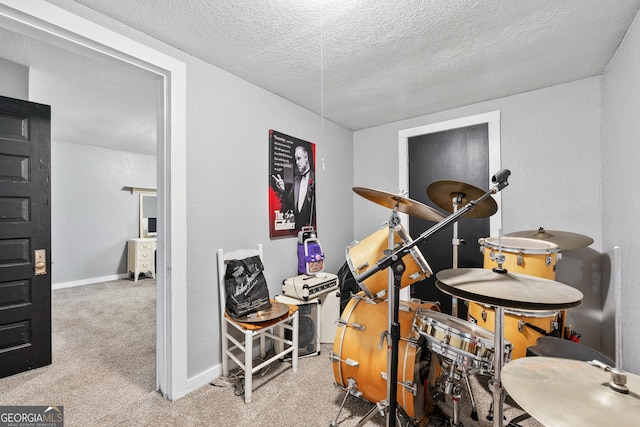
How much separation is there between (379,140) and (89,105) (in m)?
3.41

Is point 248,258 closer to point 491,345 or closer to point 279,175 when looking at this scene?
point 279,175

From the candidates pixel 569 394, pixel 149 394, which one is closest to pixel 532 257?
pixel 569 394

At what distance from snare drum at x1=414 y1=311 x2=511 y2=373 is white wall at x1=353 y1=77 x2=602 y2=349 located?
5.40 feet

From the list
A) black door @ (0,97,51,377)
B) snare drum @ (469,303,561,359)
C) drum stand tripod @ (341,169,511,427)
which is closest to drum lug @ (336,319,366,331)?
drum stand tripod @ (341,169,511,427)

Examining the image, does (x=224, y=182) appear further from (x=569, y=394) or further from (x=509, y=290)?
(x=569, y=394)

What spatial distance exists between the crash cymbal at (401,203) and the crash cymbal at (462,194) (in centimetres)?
18

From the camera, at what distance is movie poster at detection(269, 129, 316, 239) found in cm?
257

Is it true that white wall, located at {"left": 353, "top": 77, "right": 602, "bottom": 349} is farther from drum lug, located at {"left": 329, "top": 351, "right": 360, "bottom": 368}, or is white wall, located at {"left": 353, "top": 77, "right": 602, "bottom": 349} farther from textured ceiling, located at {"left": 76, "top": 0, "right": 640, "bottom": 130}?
drum lug, located at {"left": 329, "top": 351, "right": 360, "bottom": 368}

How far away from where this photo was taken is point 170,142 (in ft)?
6.06

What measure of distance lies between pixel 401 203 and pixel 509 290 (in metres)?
0.60

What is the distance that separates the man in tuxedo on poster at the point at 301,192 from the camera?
2717 mm

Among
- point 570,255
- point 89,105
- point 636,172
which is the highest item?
point 89,105

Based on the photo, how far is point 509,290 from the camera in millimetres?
1062

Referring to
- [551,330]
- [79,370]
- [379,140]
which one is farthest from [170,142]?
[551,330]
